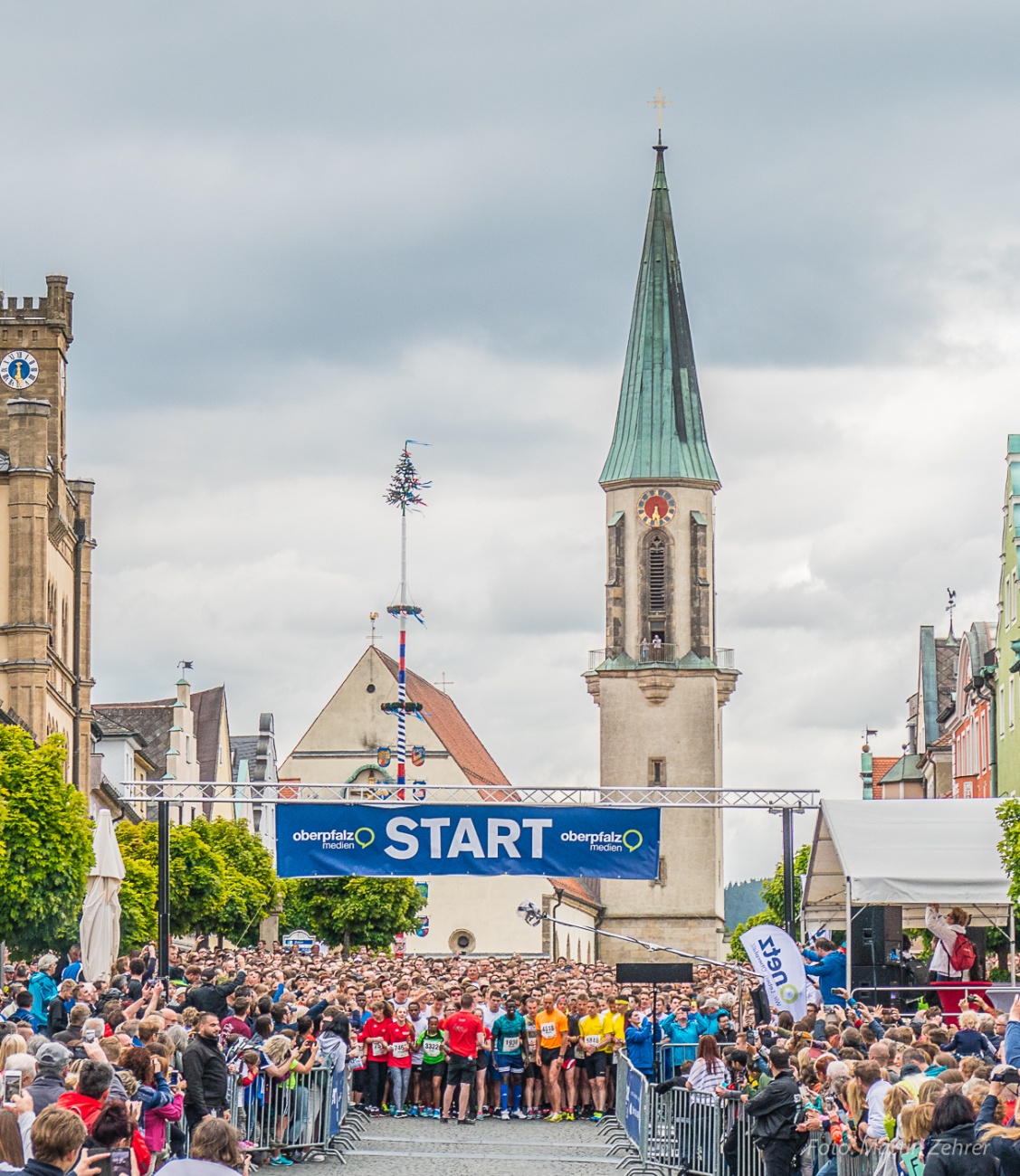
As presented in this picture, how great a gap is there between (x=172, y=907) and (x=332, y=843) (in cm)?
2176

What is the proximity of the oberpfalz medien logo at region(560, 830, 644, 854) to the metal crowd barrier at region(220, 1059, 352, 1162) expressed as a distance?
1427 centimetres

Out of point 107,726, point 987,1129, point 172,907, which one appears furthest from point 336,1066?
point 107,726

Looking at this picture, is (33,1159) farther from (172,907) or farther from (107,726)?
(107,726)

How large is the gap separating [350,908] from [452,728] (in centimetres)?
3998

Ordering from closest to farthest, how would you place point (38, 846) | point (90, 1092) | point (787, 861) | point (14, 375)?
point (90, 1092)
point (38, 846)
point (787, 861)
point (14, 375)

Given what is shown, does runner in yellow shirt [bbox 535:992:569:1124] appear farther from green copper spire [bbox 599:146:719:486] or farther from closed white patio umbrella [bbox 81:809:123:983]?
green copper spire [bbox 599:146:719:486]

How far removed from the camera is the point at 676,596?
92.2 meters

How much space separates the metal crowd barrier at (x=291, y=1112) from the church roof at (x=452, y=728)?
83933 millimetres

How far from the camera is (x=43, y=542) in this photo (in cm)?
5025

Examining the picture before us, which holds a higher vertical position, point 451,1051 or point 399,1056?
point 451,1051

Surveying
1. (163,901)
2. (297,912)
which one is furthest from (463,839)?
(297,912)

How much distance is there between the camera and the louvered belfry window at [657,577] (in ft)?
303

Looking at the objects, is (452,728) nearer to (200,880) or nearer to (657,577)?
(657,577)

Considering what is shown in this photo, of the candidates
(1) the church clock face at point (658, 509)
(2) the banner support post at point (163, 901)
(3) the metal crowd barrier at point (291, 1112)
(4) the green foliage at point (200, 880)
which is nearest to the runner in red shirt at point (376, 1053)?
(3) the metal crowd barrier at point (291, 1112)
